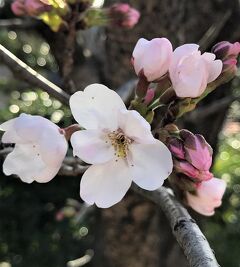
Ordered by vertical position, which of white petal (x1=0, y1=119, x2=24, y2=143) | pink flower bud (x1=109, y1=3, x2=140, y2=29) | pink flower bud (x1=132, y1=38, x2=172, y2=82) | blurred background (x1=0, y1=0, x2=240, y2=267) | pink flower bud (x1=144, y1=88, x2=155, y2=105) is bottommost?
blurred background (x1=0, y1=0, x2=240, y2=267)

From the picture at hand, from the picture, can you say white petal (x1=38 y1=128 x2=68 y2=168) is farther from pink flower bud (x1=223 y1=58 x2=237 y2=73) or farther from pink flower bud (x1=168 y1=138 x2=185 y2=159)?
pink flower bud (x1=223 y1=58 x2=237 y2=73)

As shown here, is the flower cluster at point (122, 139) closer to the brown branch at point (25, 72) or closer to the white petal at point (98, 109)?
the white petal at point (98, 109)

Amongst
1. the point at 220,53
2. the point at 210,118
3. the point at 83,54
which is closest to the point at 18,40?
the point at 83,54

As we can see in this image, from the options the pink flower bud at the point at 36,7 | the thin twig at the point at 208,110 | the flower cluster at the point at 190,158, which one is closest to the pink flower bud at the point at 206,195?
the flower cluster at the point at 190,158

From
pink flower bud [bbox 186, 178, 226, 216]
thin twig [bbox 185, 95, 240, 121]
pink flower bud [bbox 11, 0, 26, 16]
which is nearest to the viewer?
pink flower bud [bbox 186, 178, 226, 216]

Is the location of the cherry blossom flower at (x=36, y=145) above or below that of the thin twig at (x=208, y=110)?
above

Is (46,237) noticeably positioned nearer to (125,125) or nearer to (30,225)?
(30,225)

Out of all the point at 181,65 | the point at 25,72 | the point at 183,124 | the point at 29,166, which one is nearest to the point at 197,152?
→ the point at 181,65

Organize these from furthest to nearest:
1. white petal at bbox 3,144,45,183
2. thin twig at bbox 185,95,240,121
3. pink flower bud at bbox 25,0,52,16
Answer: thin twig at bbox 185,95,240,121
pink flower bud at bbox 25,0,52,16
white petal at bbox 3,144,45,183

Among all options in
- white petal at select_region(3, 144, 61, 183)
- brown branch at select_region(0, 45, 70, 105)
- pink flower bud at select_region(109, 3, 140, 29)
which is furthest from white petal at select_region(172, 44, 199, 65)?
pink flower bud at select_region(109, 3, 140, 29)
